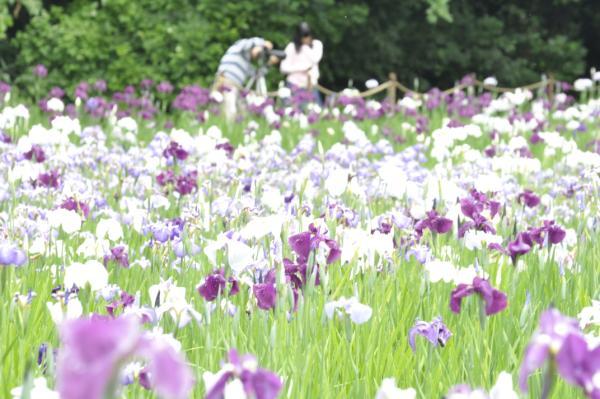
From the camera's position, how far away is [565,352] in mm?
885

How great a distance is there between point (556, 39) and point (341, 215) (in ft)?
56.4

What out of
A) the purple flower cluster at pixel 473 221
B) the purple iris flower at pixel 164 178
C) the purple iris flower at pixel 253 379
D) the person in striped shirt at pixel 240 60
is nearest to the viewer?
the purple iris flower at pixel 253 379

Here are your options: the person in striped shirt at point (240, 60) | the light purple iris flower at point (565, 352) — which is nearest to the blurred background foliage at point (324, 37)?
the person in striped shirt at point (240, 60)

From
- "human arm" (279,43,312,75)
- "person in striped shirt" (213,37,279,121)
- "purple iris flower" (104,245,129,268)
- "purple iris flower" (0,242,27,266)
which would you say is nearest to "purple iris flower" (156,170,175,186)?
"purple iris flower" (104,245,129,268)

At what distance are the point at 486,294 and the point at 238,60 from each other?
11126 mm

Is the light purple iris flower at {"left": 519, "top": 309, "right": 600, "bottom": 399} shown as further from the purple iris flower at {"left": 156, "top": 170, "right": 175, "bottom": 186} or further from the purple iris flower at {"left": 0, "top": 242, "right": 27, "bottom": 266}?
the purple iris flower at {"left": 156, "top": 170, "right": 175, "bottom": 186}

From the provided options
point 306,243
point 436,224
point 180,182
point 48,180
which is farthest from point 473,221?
point 48,180

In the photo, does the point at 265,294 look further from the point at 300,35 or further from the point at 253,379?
the point at 300,35

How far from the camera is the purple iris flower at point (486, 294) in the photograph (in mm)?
Answer: 1805

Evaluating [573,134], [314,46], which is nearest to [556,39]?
[314,46]

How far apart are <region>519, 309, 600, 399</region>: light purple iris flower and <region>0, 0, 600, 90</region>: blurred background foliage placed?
12750 mm

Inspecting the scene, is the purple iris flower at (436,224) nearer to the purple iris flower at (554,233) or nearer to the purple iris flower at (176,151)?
the purple iris flower at (554,233)

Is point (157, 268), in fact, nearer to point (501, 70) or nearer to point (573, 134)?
point (573, 134)

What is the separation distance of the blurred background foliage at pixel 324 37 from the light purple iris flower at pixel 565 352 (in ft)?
41.8
